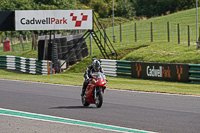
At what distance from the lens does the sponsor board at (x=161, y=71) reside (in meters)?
24.2

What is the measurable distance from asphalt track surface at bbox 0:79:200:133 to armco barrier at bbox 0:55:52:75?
11467 millimetres

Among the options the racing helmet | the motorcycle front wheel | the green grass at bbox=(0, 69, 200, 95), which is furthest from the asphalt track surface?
the green grass at bbox=(0, 69, 200, 95)

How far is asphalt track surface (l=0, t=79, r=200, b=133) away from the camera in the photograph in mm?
10266

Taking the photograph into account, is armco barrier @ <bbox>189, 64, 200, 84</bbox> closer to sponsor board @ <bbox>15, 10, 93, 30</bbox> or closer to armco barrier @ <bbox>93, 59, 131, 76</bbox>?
armco barrier @ <bbox>93, 59, 131, 76</bbox>

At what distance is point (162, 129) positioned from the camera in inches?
373

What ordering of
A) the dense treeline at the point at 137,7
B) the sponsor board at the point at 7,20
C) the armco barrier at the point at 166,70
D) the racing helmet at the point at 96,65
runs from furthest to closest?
the dense treeline at the point at 137,7 → the sponsor board at the point at 7,20 → the armco barrier at the point at 166,70 → the racing helmet at the point at 96,65

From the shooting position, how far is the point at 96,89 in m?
12.9

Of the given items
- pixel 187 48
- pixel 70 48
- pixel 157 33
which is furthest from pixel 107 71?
pixel 157 33

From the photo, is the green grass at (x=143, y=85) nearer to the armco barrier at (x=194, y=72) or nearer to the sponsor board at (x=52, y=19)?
the armco barrier at (x=194, y=72)

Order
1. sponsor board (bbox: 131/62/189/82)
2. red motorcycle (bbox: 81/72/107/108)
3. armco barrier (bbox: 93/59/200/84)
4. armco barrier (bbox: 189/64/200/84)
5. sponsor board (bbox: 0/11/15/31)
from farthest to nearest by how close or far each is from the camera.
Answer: sponsor board (bbox: 0/11/15/31)
sponsor board (bbox: 131/62/189/82)
armco barrier (bbox: 93/59/200/84)
armco barrier (bbox: 189/64/200/84)
red motorcycle (bbox: 81/72/107/108)

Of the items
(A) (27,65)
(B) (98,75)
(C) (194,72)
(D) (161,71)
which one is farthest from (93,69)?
(A) (27,65)

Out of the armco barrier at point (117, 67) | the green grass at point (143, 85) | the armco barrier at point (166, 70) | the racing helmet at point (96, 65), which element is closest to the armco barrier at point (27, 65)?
the green grass at point (143, 85)

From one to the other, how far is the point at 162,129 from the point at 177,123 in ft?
2.64

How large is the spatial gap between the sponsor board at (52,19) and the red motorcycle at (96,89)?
18305 millimetres
